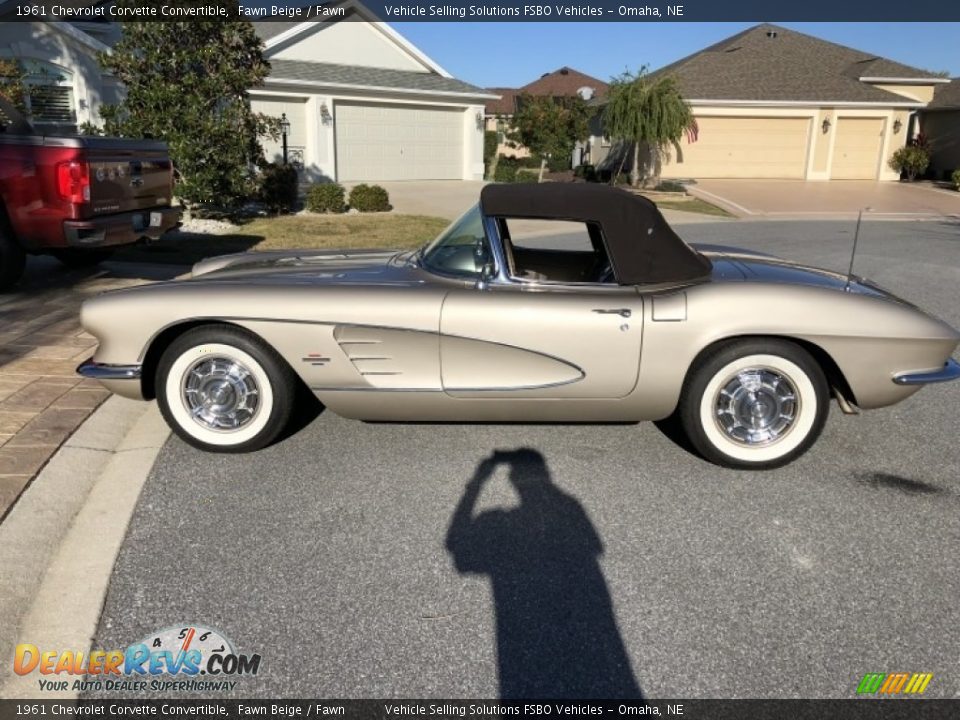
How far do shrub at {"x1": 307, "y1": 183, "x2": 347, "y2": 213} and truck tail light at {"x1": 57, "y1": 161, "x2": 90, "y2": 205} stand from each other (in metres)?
10.00

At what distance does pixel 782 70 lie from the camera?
102ft

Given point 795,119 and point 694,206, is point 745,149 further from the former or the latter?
point 694,206

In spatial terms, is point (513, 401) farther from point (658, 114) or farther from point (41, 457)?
point (658, 114)

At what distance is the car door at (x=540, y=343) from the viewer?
3.68 m

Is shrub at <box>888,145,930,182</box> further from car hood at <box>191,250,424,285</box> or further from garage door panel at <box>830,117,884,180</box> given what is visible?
car hood at <box>191,250,424,285</box>

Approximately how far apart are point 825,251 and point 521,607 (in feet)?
37.0

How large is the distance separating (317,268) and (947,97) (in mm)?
34044

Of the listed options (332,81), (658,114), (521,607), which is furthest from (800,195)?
(521,607)

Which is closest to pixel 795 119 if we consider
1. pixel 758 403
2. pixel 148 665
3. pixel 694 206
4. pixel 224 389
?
pixel 694 206

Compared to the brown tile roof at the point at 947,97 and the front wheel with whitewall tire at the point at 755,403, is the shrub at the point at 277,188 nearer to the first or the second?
the front wheel with whitewall tire at the point at 755,403

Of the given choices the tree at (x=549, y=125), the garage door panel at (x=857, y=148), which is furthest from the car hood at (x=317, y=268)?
the garage door panel at (x=857, y=148)

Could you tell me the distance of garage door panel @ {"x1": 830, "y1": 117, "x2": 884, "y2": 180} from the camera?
1156 inches

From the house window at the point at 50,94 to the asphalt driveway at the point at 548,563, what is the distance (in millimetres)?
16900

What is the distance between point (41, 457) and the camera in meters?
3.80
